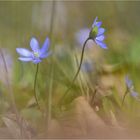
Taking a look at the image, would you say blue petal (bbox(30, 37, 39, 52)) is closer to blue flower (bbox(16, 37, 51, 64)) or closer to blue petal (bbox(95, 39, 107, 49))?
blue flower (bbox(16, 37, 51, 64))

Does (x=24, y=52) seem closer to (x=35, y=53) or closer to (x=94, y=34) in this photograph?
(x=35, y=53)

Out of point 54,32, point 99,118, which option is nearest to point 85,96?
point 99,118

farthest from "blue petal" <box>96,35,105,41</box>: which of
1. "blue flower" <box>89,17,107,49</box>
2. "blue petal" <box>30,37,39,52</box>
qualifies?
"blue petal" <box>30,37,39,52</box>

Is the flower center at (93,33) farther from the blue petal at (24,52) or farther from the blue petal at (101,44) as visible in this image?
the blue petal at (24,52)

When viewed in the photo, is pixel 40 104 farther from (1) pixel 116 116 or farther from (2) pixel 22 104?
(1) pixel 116 116

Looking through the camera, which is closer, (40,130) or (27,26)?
(40,130)

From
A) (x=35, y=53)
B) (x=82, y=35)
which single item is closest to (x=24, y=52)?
(x=35, y=53)
